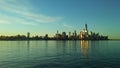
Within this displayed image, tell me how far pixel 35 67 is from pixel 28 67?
1.71 metres

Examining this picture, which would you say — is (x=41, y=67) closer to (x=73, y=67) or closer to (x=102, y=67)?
(x=73, y=67)

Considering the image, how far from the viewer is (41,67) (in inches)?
1761

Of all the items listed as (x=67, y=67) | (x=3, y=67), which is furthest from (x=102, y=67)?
(x=3, y=67)

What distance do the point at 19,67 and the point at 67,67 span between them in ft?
37.9

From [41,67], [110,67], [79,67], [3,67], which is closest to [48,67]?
[41,67]

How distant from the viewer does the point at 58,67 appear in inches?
1766

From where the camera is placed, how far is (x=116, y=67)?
45.1 metres

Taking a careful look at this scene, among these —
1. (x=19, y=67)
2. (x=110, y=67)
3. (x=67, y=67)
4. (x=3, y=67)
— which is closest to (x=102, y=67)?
(x=110, y=67)

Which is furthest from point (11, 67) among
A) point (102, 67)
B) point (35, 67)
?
point (102, 67)

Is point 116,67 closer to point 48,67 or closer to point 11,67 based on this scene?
point 48,67

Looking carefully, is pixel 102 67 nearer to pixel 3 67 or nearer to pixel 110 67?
pixel 110 67

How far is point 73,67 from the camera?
147 ft

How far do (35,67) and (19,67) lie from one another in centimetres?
392

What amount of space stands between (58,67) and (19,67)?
9.39m
